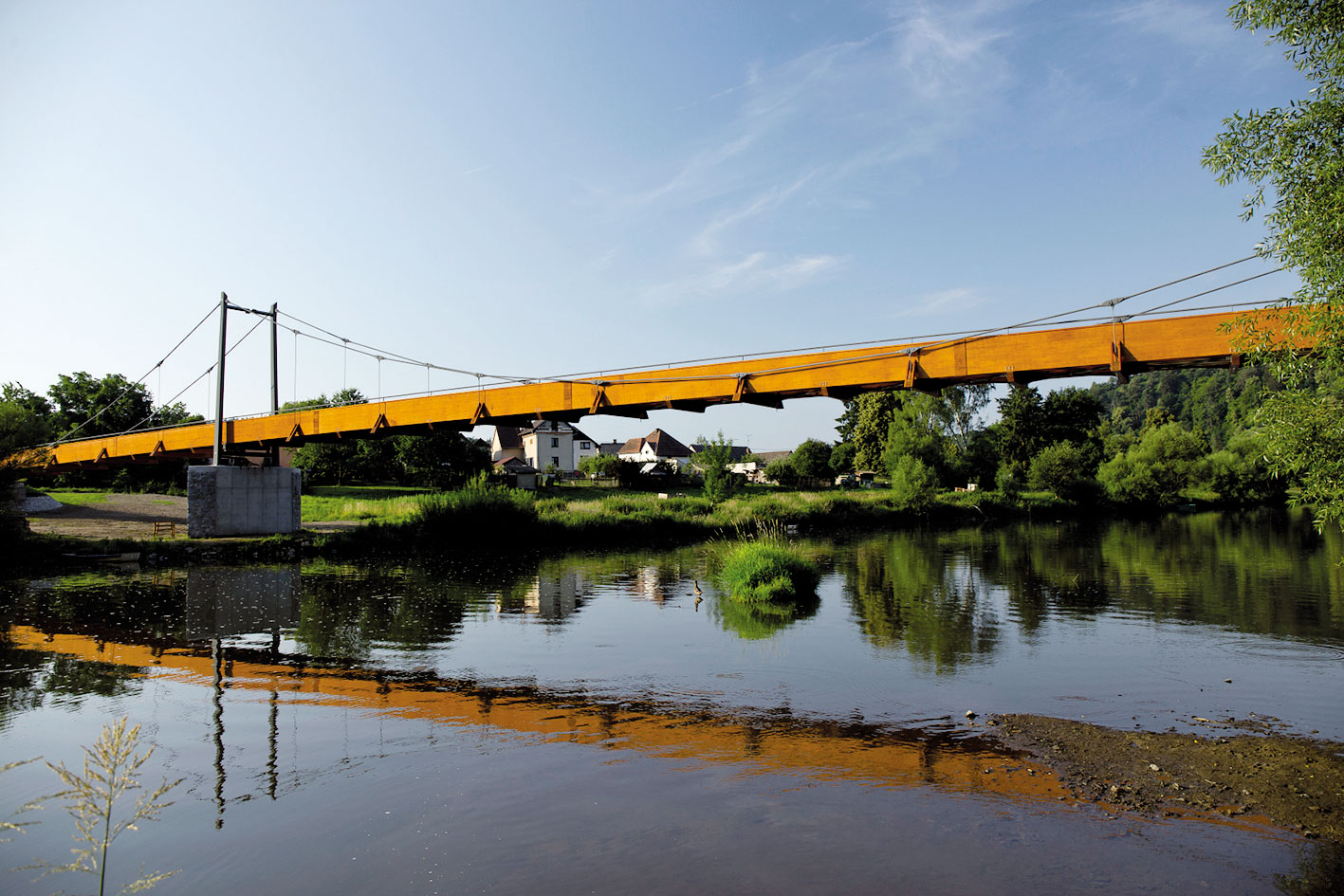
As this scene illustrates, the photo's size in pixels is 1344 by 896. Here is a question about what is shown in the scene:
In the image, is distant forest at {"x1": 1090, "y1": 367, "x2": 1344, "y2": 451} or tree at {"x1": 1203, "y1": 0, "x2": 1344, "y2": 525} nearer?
tree at {"x1": 1203, "y1": 0, "x2": 1344, "y2": 525}

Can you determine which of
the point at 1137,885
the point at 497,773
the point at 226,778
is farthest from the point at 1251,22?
the point at 226,778

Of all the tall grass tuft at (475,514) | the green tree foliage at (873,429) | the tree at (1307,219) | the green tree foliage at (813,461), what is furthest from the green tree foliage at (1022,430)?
the tree at (1307,219)

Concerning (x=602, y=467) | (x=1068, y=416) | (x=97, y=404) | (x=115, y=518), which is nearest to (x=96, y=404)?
(x=97, y=404)

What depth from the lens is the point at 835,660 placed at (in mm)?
13852

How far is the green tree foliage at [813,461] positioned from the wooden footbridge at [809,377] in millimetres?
60882

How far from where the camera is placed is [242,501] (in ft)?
103

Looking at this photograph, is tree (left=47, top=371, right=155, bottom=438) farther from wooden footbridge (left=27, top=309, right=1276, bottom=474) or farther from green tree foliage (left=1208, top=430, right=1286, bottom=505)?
green tree foliage (left=1208, top=430, right=1286, bottom=505)

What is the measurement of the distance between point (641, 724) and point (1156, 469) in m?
70.5

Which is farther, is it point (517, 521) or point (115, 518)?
point (517, 521)

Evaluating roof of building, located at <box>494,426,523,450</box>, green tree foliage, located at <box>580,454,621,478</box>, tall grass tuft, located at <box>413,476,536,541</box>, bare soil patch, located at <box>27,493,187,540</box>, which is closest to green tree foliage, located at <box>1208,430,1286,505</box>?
green tree foliage, located at <box>580,454,621,478</box>

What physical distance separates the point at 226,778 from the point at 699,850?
208 inches

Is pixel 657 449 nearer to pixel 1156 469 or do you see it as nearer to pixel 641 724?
pixel 1156 469

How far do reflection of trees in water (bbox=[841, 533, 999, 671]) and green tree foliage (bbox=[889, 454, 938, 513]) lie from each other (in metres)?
20.9

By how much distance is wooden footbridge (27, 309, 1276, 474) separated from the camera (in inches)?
555
